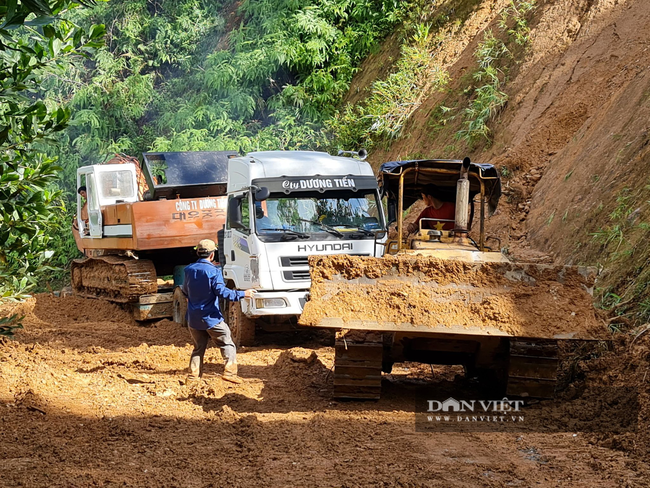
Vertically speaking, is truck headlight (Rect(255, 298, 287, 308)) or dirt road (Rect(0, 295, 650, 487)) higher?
truck headlight (Rect(255, 298, 287, 308))

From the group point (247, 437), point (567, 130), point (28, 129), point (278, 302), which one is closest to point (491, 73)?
point (567, 130)

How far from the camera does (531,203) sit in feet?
47.5

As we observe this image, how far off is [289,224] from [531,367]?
4.55m

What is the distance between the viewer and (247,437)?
654 cm

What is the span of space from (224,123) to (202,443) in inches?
774

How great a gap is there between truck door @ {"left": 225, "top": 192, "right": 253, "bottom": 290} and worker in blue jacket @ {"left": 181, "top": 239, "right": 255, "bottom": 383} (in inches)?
85.6

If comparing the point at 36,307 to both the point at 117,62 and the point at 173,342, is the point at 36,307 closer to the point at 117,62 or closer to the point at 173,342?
the point at 173,342

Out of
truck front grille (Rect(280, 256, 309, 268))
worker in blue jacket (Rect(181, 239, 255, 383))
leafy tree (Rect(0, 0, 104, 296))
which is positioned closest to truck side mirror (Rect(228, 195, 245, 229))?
truck front grille (Rect(280, 256, 309, 268))

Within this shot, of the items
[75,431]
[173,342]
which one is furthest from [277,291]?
[75,431]

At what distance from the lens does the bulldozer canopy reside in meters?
9.35

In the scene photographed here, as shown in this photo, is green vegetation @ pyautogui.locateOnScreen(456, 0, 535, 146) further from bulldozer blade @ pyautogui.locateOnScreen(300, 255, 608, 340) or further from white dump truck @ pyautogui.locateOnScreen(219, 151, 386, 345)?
bulldozer blade @ pyautogui.locateOnScreen(300, 255, 608, 340)

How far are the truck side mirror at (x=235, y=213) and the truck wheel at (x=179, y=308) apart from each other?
3247 mm

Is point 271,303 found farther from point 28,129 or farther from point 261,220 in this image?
point 28,129

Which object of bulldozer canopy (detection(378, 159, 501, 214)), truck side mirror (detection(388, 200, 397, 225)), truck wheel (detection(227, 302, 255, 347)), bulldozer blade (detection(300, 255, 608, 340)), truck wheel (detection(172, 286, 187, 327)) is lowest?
truck wheel (detection(172, 286, 187, 327))
